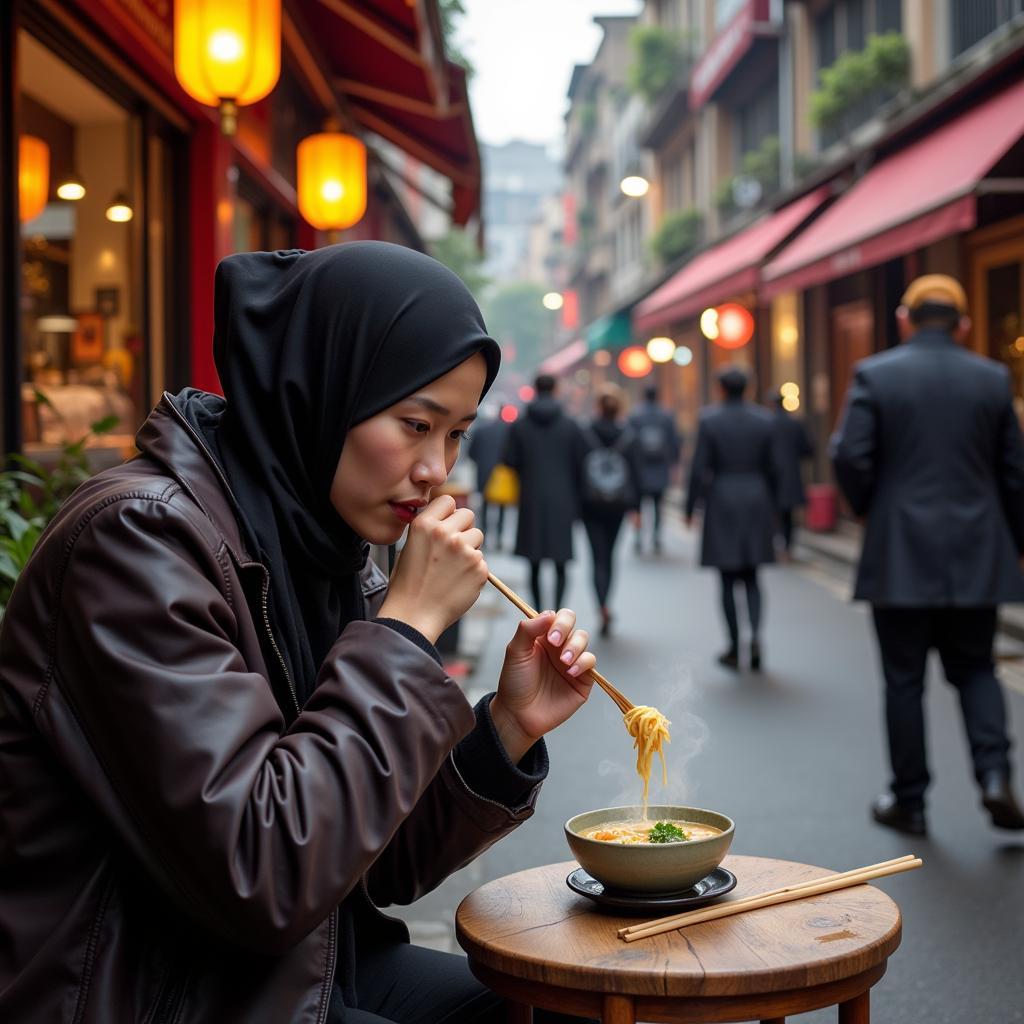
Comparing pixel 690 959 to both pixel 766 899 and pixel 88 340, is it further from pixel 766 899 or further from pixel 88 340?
pixel 88 340

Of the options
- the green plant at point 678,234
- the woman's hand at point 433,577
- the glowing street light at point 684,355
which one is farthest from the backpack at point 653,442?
the woman's hand at point 433,577

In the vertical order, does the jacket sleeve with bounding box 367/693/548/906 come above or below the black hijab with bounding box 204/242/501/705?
below

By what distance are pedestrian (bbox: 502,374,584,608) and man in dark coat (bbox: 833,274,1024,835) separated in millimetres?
5310

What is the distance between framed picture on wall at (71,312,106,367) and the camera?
7180 mm

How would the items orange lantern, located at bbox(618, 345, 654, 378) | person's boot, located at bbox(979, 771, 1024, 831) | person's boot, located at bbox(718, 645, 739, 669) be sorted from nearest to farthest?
1. person's boot, located at bbox(979, 771, 1024, 831)
2. person's boot, located at bbox(718, 645, 739, 669)
3. orange lantern, located at bbox(618, 345, 654, 378)

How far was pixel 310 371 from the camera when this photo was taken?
6.89ft

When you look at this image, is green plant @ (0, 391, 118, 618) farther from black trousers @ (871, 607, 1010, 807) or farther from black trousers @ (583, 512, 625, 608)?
black trousers @ (583, 512, 625, 608)

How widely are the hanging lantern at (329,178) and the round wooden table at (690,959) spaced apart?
8.24 m

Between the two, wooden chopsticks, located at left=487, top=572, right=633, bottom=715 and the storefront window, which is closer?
wooden chopsticks, located at left=487, top=572, right=633, bottom=715

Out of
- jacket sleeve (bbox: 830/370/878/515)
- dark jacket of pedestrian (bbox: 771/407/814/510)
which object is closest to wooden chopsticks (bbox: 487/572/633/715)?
jacket sleeve (bbox: 830/370/878/515)

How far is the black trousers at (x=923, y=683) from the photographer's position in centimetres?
565

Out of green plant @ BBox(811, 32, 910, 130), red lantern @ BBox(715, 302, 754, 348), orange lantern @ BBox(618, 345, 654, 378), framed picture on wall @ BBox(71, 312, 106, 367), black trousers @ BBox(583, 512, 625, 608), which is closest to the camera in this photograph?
framed picture on wall @ BBox(71, 312, 106, 367)

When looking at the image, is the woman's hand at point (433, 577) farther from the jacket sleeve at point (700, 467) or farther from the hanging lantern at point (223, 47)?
the jacket sleeve at point (700, 467)

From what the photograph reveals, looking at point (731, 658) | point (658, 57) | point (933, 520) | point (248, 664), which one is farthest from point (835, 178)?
point (248, 664)
